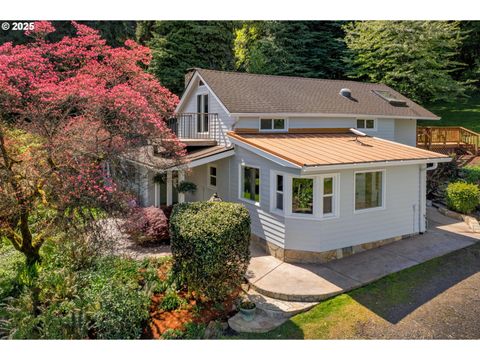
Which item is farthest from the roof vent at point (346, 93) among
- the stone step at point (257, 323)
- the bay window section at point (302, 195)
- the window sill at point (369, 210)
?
the stone step at point (257, 323)

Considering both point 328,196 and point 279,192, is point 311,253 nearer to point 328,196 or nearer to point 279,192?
point 328,196

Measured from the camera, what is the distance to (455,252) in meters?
10.7

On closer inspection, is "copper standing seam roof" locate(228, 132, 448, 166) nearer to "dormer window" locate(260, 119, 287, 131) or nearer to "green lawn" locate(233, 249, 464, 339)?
"dormer window" locate(260, 119, 287, 131)

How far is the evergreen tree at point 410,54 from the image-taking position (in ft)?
81.8

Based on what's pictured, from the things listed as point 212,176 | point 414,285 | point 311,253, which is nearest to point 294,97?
point 212,176

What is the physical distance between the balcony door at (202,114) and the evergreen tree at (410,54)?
52.1 ft

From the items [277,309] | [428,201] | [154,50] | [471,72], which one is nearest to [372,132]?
[428,201]

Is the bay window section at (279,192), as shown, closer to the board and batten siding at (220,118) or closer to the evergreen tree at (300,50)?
the board and batten siding at (220,118)

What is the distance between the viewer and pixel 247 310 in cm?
757

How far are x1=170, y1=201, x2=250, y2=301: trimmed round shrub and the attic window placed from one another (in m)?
13.6

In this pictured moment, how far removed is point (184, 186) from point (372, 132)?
30.3 feet

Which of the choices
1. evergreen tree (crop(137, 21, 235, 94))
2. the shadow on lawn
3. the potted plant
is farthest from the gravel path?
evergreen tree (crop(137, 21, 235, 94))

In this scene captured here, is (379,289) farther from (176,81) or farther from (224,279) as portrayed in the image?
(176,81)

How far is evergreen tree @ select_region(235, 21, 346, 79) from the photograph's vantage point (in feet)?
99.0
